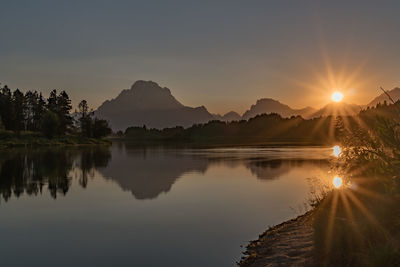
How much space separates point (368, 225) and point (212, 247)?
7.65m

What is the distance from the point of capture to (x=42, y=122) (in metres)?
129

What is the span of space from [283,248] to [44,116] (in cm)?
12920

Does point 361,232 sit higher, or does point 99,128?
point 99,128

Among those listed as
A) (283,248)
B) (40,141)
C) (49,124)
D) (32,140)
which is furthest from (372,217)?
(49,124)

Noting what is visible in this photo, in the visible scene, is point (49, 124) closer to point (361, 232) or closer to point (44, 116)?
point (44, 116)

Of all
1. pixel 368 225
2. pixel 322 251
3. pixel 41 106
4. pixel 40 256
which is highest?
pixel 41 106

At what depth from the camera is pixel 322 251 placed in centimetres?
1189

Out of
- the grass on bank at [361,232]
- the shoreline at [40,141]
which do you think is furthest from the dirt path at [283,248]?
the shoreline at [40,141]

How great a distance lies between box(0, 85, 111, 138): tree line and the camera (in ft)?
431

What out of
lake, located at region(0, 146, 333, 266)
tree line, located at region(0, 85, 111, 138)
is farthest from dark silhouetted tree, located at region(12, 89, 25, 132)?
lake, located at region(0, 146, 333, 266)

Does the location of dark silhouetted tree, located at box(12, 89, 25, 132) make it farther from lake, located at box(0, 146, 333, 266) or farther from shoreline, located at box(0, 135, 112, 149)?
lake, located at box(0, 146, 333, 266)

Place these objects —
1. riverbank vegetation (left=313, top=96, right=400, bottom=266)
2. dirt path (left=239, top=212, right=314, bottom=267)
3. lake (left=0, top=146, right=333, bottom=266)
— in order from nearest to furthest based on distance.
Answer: riverbank vegetation (left=313, top=96, right=400, bottom=266) → dirt path (left=239, top=212, right=314, bottom=267) → lake (left=0, top=146, right=333, bottom=266)

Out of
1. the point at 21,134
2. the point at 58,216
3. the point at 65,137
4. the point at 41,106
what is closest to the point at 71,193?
the point at 58,216

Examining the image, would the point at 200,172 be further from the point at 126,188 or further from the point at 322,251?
the point at 322,251
